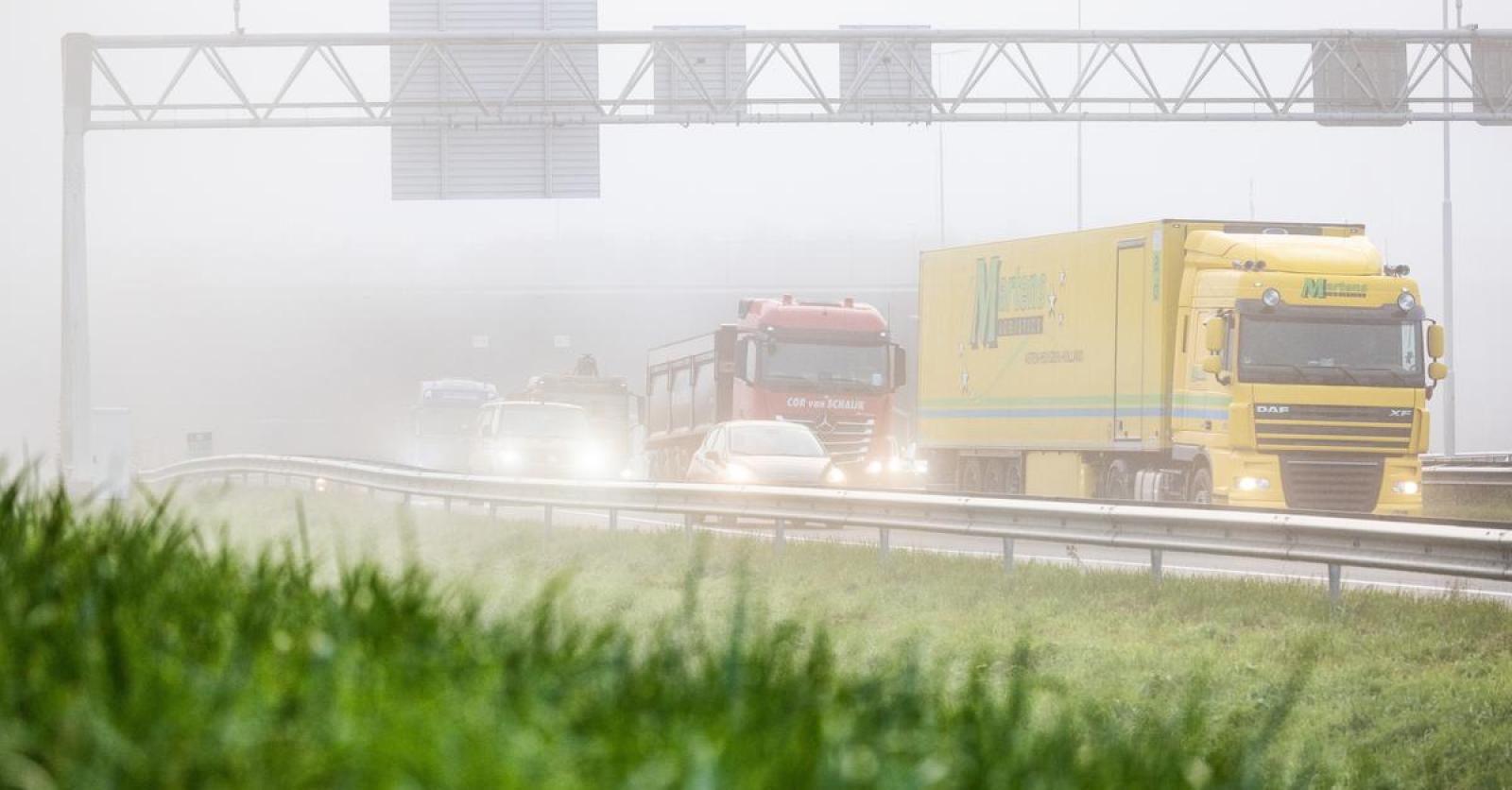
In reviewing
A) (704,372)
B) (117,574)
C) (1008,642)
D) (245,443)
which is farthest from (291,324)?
(117,574)

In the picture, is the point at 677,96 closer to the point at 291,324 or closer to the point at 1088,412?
the point at 1088,412

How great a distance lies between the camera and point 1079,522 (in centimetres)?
1716

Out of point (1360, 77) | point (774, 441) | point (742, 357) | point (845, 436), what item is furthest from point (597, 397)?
point (774, 441)

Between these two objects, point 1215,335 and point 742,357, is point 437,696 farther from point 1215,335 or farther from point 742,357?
point 742,357

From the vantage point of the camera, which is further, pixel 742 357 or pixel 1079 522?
pixel 742 357

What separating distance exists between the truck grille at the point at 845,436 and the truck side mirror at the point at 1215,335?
1188 centimetres

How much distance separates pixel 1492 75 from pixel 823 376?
11766 millimetres

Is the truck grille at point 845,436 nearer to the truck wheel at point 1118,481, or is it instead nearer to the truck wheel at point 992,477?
the truck wheel at point 992,477

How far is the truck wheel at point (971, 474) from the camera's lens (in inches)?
1351

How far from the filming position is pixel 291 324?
98812mm

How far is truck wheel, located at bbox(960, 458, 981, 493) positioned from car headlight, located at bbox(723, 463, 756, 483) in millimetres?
6238

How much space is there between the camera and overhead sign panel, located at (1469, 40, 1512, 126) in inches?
1460

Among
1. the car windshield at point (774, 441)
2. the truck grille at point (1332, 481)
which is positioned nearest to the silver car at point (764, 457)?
the car windshield at point (774, 441)

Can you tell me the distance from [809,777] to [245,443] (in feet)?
289
